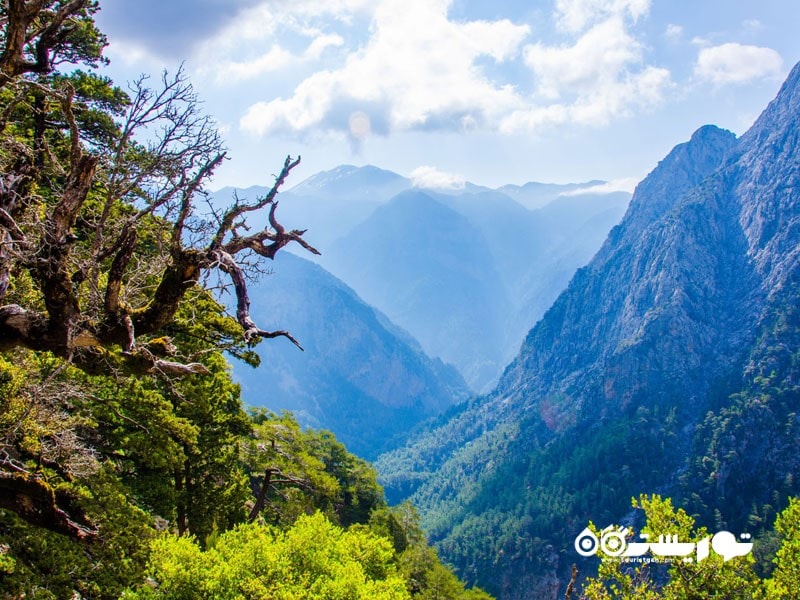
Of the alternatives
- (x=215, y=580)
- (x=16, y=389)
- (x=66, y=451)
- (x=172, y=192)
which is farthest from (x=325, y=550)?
(x=172, y=192)

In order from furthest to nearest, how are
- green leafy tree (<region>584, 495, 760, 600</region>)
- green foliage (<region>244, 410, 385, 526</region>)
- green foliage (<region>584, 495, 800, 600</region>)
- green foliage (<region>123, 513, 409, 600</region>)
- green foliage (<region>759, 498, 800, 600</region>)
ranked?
green foliage (<region>244, 410, 385, 526</region>) → green leafy tree (<region>584, 495, 760, 600</region>) → green foliage (<region>584, 495, 800, 600</region>) → green foliage (<region>759, 498, 800, 600</region>) → green foliage (<region>123, 513, 409, 600</region>)

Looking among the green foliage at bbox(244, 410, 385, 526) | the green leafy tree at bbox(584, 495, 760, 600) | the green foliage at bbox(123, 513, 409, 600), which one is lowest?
the green foliage at bbox(123, 513, 409, 600)

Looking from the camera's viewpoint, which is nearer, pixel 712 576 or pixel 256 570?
pixel 256 570

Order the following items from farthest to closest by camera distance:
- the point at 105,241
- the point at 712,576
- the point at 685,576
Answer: the point at 685,576
the point at 712,576
the point at 105,241

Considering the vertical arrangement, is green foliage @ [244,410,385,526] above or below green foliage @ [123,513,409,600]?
above

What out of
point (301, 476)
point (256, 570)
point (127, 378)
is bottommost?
point (256, 570)

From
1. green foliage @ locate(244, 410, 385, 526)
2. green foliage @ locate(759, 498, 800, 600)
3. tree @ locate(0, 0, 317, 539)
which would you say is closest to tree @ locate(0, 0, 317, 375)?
tree @ locate(0, 0, 317, 539)

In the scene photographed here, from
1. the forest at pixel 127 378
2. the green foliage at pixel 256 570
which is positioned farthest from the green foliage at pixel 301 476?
the green foliage at pixel 256 570

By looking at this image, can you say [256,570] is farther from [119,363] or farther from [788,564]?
[788,564]

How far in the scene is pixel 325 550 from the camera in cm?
1727

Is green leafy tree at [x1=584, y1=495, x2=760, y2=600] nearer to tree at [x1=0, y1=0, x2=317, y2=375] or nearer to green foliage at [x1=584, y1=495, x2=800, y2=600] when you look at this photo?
green foliage at [x1=584, y1=495, x2=800, y2=600]

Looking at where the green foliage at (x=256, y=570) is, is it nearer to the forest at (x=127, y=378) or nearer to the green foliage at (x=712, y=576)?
the forest at (x=127, y=378)

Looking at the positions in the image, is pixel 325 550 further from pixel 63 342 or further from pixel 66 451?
pixel 63 342

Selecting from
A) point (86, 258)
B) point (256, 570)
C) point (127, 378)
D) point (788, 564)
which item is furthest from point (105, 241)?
point (788, 564)
